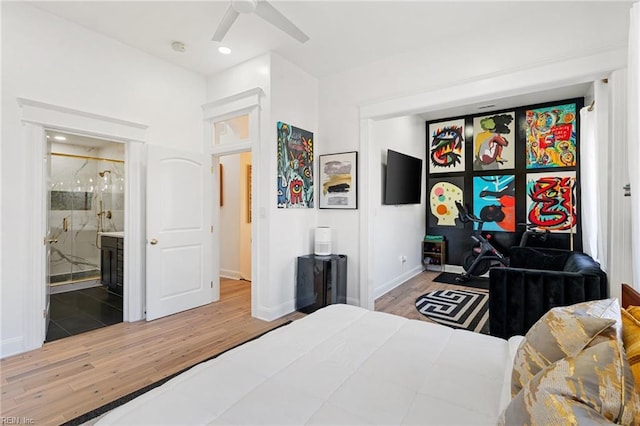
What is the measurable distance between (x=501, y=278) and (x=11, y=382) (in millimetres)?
3771

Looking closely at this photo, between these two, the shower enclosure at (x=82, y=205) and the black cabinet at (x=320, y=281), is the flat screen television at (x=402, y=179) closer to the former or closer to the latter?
the black cabinet at (x=320, y=281)

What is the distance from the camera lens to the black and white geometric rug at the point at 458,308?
3.32 meters

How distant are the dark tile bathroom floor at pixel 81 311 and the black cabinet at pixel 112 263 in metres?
0.14

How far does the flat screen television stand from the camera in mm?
4551

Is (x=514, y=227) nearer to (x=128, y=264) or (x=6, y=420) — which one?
(x=128, y=264)

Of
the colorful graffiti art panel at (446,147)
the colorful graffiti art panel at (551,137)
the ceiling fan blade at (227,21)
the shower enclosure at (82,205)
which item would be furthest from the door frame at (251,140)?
the colorful graffiti art panel at (551,137)

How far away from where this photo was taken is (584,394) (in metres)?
0.73

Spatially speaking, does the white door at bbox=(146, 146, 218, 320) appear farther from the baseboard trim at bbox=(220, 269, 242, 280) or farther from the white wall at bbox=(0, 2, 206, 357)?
the baseboard trim at bbox=(220, 269, 242, 280)

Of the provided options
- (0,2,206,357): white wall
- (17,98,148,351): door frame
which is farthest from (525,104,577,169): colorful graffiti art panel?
(17,98,148,351): door frame

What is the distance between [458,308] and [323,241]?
1858mm

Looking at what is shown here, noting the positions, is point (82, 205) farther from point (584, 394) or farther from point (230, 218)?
point (584, 394)

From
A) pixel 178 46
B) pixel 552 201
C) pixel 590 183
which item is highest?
pixel 178 46

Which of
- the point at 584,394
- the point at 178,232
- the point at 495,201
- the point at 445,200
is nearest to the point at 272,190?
the point at 178,232

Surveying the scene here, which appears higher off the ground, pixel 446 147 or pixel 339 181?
pixel 446 147
